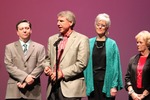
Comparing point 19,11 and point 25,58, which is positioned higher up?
point 19,11

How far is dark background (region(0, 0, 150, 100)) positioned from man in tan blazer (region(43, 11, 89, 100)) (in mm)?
1476

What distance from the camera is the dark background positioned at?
561cm

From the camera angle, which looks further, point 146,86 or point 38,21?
point 38,21

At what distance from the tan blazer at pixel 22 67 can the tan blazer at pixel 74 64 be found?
0.38m

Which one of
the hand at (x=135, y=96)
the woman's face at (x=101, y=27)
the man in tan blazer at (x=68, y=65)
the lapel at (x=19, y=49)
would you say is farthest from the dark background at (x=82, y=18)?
the man in tan blazer at (x=68, y=65)

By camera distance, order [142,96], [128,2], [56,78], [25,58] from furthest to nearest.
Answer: [128,2], [25,58], [142,96], [56,78]

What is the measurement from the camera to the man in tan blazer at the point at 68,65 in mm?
4059

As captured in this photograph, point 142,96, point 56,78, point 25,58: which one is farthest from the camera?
point 25,58

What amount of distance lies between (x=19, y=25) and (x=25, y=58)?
40cm

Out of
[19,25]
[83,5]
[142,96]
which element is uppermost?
[83,5]

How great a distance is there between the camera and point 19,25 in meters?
4.54

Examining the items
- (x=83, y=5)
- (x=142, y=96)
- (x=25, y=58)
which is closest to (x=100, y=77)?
(x=142, y=96)

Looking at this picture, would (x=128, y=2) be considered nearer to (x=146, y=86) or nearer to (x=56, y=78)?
(x=146, y=86)

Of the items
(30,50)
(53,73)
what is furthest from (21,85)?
(53,73)
